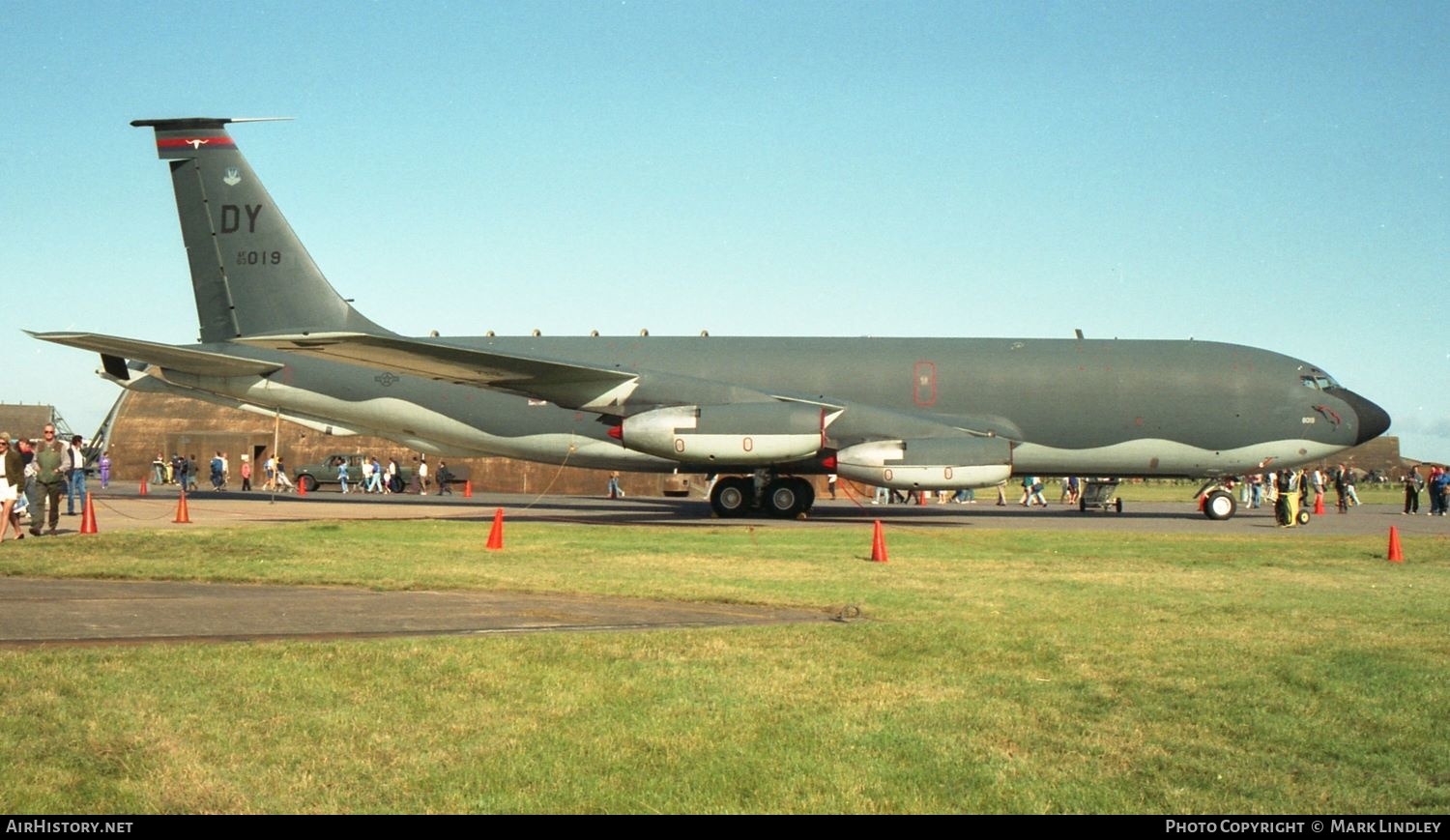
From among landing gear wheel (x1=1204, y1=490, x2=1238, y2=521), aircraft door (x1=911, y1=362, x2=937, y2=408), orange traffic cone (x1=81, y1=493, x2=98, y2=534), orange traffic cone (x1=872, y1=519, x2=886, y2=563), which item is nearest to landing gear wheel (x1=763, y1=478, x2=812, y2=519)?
aircraft door (x1=911, y1=362, x2=937, y2=408)

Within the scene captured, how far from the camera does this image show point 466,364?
76.4 feet

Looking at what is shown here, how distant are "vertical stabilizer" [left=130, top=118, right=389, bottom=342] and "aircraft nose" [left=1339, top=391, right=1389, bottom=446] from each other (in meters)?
23.3

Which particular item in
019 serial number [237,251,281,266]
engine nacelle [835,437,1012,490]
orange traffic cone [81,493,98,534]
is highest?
019 serial number [237,251,281,266]

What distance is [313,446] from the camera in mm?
53125

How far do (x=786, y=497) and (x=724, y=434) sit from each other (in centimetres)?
322

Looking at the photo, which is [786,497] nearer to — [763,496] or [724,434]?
[763,496]

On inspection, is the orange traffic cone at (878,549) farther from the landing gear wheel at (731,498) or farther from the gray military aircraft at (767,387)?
the landing gear wheel at (731,498)

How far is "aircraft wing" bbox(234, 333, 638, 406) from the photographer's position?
22.0 metres

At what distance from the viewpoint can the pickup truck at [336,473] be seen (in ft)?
162

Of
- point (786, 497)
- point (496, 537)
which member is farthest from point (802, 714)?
point (786, 497)

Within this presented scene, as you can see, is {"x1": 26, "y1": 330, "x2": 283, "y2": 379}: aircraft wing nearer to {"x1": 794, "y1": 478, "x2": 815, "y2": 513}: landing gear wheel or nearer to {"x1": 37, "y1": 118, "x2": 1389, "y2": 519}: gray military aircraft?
{"x1": 37, "y1": 118, "x2": 1389, "y2": 519}: gray military aircraft

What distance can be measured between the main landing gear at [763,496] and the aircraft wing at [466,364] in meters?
4.11

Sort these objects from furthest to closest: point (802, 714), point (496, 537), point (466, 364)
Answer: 1. point (466, 364)
2. point (496, 537)
3. point (802, 714)
